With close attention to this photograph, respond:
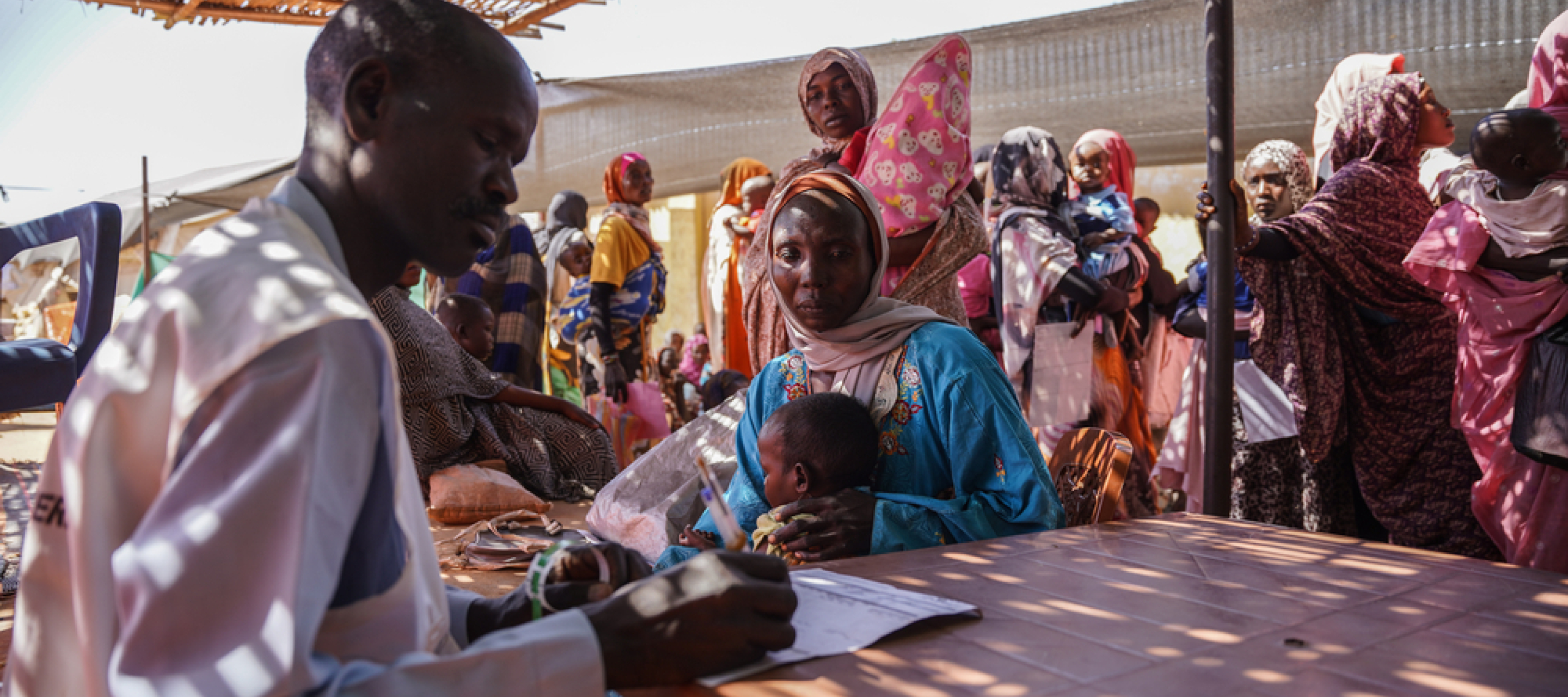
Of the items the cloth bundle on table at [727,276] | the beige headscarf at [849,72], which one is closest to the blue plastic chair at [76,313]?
the beige headscarf at [849,72]

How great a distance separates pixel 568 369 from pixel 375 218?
19.7ft

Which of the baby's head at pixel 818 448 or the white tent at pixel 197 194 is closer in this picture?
the baby's head at pixel 818 448

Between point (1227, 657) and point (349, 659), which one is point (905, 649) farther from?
point (349, 659)

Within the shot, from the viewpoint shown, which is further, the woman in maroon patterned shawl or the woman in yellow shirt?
the woman in yellow shirt

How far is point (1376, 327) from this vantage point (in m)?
4.67

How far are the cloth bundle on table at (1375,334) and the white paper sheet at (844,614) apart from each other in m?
3.54

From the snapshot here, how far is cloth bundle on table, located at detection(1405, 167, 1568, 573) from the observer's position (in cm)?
366

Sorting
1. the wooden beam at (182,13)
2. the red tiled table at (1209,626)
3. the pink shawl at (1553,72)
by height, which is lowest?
the red tiled table at (1209,626)

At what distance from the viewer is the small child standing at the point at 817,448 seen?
89.7 inches

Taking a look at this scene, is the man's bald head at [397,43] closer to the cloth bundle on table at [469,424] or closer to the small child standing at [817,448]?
the small child standing at [817,448]

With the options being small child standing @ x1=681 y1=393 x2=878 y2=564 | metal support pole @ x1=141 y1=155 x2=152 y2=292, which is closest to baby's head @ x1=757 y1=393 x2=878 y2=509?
small child standing @ x1=681 y1=393 x2=878 y2=564

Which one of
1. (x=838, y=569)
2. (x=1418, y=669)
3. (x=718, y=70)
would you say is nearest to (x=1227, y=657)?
(x=1418, y=669)

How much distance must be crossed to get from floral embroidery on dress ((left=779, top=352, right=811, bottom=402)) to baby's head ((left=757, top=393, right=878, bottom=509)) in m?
0.30

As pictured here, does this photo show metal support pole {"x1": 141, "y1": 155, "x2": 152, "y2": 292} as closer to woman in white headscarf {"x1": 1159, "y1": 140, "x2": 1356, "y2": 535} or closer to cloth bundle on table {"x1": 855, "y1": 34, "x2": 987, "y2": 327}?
cloth bundle on table {"x1": 855, "y1": 34, "x2": 987, "y2": 327}
